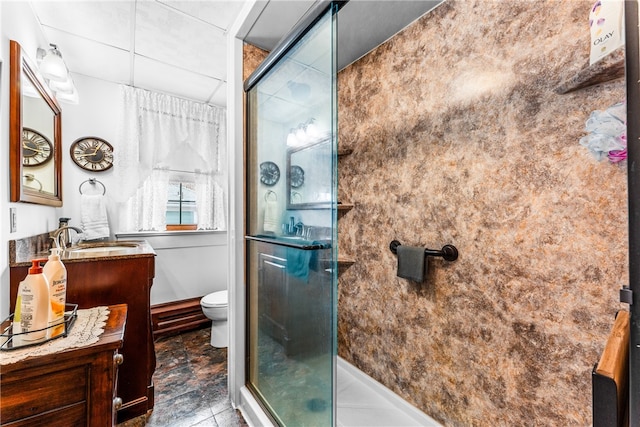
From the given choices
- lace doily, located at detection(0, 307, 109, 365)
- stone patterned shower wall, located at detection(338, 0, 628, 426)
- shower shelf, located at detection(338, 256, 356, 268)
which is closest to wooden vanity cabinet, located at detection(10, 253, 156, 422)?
lace doily, located at detection(0, 307, 109, 365)

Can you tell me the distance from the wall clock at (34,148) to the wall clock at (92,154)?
0.64 metres

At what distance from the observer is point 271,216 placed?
1.54m

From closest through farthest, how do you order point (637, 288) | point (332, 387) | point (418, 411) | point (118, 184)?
point (637, 288)
point (332, 387)
point (418, 411)
point (118, 184)

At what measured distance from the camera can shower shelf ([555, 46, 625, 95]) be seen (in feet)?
2.92

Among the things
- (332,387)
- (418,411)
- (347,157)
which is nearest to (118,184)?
(347,157)

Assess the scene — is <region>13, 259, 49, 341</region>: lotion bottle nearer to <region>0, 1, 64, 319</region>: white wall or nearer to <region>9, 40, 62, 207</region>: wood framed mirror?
<region>0, 1, 64, 319</region>: white wall

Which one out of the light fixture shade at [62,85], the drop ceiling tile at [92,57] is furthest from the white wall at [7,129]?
the drop ceiling tile at [92,57]

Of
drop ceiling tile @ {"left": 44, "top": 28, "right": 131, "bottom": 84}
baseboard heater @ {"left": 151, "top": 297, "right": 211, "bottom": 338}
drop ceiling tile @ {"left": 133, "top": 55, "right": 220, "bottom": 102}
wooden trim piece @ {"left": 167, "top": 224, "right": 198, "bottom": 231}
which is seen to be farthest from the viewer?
wooden trim piece @ {"left": 167, "top": 224, "right": 198, "bottom": 231}

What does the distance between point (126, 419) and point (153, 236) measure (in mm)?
1551

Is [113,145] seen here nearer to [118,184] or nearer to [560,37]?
[118,184]

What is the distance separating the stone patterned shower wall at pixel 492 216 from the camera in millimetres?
1055

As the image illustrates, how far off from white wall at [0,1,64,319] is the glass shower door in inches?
41.9

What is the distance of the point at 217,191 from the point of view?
3023 mm

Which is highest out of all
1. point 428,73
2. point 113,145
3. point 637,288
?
point 428,73
